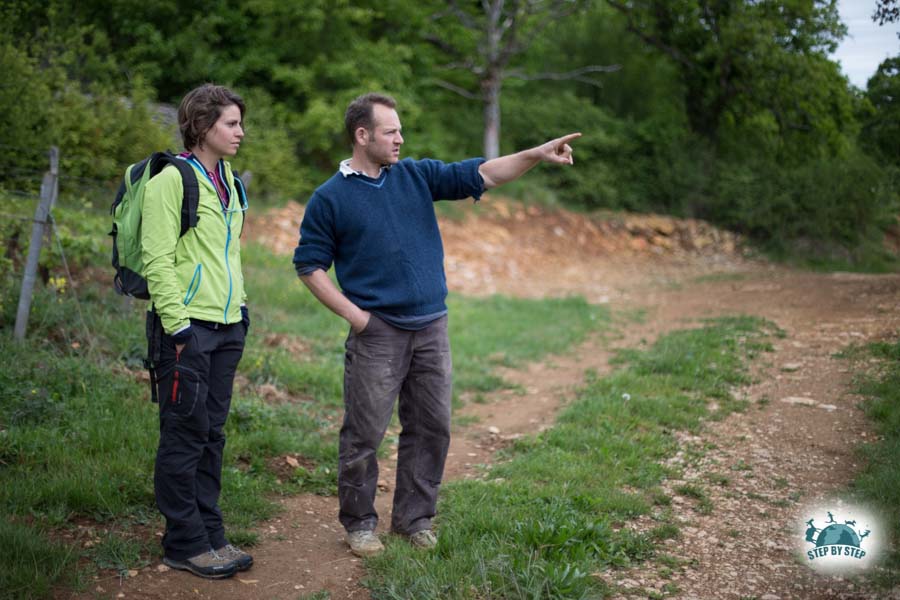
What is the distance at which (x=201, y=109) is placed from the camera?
11.3ft

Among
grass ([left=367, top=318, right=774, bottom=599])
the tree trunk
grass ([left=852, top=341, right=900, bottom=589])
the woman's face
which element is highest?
the tree trunk

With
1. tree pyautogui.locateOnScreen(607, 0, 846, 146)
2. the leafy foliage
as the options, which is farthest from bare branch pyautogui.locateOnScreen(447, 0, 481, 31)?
tree pyautogui.locateOnScreen(607, 0, 846, 146)

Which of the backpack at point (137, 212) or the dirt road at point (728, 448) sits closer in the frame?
the backpack at point (137, 212)

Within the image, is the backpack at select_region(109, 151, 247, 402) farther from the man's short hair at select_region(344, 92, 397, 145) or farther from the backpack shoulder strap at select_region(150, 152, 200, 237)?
the man's short hair at select_region(344, 92, 397, 145)

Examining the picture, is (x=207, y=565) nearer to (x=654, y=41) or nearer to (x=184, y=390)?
(x=184, y=390)

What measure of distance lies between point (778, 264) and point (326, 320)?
8.91 metres

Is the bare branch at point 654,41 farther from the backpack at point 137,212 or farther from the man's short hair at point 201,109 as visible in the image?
the backpack at point 137,212

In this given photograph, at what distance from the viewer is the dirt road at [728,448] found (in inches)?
142

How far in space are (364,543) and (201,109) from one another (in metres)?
2.23

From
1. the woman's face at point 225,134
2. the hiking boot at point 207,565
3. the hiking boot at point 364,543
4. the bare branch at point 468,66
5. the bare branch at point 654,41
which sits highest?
the bare branch at point 654,41

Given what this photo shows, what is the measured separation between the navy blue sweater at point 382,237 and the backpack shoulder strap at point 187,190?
1.62 feet

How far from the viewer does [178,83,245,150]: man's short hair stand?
3.45 m

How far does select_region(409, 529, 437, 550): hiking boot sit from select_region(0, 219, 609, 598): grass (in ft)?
2.82

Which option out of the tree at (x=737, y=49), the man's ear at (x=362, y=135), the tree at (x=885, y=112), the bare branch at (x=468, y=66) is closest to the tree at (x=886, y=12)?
the tree at (x=885, y=112)
